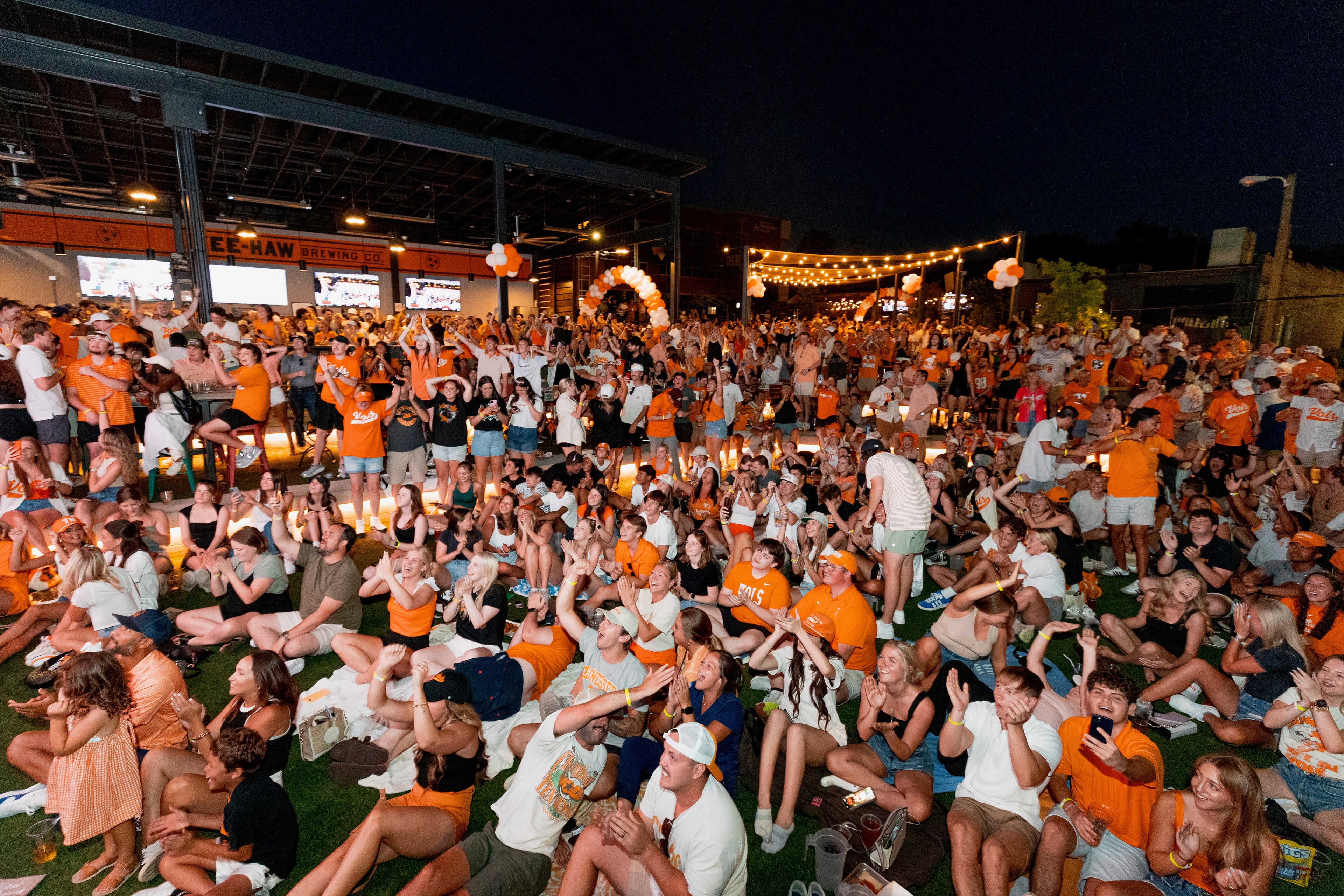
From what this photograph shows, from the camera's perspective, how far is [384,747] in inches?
146

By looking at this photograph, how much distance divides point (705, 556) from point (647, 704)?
202 cm

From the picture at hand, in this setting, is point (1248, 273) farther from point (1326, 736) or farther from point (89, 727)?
point (89, 727)

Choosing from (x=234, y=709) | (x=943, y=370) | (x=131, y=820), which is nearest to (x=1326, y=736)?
(x=234, y=709)

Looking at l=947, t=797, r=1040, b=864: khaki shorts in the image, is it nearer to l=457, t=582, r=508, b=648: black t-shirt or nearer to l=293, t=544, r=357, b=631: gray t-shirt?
l=457, t=582, r=508, b=648: black t-shirt

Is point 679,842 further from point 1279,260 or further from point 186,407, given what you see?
point 1279,260

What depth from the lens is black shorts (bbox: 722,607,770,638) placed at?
4930 mm

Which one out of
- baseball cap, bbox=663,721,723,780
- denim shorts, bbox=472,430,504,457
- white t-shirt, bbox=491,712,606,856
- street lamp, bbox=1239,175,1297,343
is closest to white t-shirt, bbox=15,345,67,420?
denim shorts, bbox=472,430,504,457

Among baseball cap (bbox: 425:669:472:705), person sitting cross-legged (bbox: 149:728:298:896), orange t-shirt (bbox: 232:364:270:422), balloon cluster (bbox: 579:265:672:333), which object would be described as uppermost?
balloon cluster (bbox: 579:265:672:333)

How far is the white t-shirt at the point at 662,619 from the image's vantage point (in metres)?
4.20

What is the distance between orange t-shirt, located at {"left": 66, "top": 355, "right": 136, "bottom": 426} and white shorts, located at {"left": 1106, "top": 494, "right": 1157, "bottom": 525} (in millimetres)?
10292

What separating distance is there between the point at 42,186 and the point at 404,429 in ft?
45.0

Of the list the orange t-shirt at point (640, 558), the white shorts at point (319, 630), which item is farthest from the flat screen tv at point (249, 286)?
the orange t-shirt at point (640, 558)

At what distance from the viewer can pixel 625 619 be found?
3684mm

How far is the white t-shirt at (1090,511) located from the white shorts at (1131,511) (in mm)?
541
